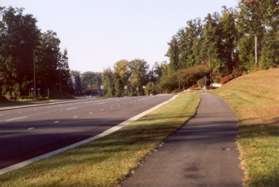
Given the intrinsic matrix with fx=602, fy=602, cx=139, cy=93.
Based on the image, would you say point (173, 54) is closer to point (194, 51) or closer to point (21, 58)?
point (194, 51)

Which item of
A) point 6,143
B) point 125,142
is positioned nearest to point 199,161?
point 125,142

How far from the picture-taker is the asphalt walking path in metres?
9.28

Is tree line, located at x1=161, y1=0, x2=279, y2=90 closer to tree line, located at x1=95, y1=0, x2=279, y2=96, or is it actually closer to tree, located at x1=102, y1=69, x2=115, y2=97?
tree line, located at x1=95, y1=0, x2=279, y2=96

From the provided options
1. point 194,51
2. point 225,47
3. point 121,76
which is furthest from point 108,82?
point 225,47

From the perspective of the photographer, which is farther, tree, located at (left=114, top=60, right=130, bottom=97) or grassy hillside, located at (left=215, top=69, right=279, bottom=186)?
tree, located at (left=114, top=60, right=130, bottom=97)

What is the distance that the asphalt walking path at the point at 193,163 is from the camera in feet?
30.5

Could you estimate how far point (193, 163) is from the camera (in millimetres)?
11055

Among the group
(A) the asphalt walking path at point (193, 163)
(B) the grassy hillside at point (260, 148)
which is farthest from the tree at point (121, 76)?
(A) the asphalt walking path at point (193, 163)

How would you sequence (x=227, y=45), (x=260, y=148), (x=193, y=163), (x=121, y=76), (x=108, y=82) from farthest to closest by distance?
(x=108, y=82), (x=121, y=76), (x=227, y=45), (x=260, y=148), (x=193, y=163)

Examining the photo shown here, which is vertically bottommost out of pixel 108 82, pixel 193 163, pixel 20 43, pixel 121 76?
pixel 193 163

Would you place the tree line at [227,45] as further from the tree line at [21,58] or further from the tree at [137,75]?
the tree at [137,75]

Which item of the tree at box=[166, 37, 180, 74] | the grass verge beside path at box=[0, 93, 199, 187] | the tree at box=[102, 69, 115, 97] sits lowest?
the grass verge beside path at box=[0, 93, 199, 187]

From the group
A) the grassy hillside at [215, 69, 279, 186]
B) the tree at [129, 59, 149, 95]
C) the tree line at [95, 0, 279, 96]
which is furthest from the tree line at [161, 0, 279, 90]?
the grassy hillside at [215, 69, 279, 186]

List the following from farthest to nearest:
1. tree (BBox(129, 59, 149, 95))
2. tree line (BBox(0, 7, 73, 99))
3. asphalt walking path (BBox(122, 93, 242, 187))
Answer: tree (BBox(129, 59, 149, 95))
tree line (BBox(0, 7, 73, 99))
asphalt walking path (BBox(122, 93, 242, 187))
